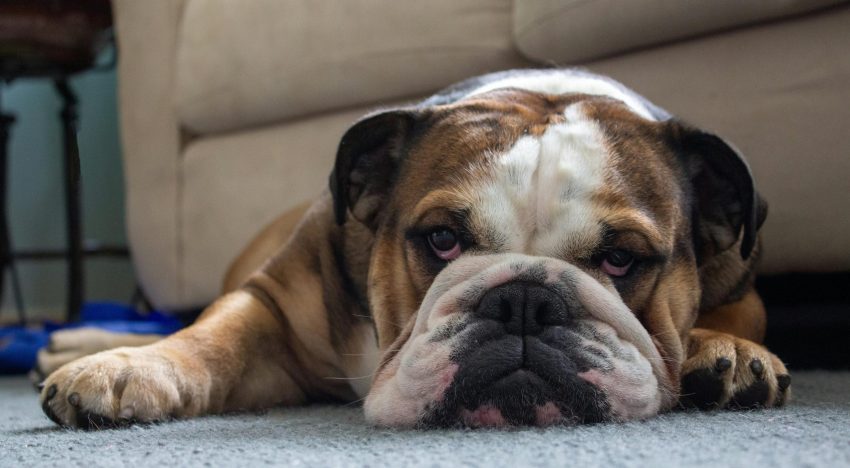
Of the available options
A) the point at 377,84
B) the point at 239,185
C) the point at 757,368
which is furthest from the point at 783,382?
the point at 239,185

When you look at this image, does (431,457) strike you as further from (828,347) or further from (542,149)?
(828,347)

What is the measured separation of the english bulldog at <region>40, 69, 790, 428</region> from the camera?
41.8 inches

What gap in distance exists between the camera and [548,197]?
117 cm

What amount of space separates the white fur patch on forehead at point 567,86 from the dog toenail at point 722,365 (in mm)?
424

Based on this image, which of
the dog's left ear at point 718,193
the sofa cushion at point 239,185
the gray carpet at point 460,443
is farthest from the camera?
the sofa cushion at point 239,185

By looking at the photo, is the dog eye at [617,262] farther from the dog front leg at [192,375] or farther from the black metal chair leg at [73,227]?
the black metal chair leg at [73,227]

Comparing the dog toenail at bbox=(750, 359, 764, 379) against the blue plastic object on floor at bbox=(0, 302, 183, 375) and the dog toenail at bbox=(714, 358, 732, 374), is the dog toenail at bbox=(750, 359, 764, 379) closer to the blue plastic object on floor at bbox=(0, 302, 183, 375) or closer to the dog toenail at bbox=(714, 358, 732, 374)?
the dog toenail at bbox=(714, 358, 732, 374)

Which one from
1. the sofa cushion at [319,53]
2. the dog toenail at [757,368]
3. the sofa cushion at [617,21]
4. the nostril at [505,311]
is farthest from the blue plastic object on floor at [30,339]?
the dog toenail at [757,368]

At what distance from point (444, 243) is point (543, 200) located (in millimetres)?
148

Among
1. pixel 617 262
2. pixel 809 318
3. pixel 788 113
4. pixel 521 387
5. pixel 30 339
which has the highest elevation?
pixel 788 113

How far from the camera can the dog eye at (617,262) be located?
3.86ft

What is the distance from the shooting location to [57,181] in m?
4.42

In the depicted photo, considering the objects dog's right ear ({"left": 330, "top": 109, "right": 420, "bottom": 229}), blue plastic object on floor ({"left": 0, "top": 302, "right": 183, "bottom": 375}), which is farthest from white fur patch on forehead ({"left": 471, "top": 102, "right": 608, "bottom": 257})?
blue plastic object on floor ({"left": 0, "top": 302, "right": 183, "bottom": 375})

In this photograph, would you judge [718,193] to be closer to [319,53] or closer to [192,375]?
[192,375]
